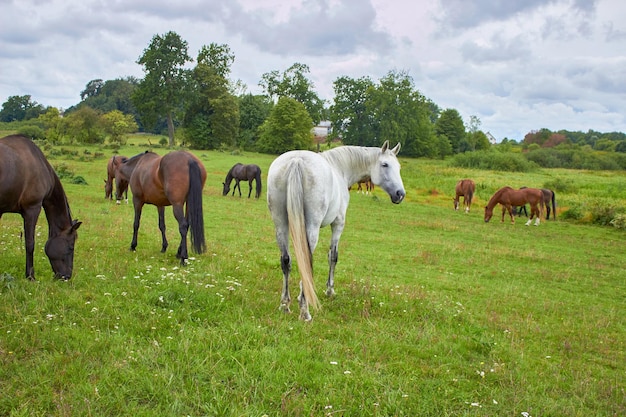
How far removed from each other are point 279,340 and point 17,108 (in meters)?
111

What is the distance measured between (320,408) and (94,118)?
5629cm

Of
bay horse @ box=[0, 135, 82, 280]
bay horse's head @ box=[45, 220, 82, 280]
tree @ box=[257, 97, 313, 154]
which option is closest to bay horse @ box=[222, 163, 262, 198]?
bay horse @ box=[0, 135, 82, 280]

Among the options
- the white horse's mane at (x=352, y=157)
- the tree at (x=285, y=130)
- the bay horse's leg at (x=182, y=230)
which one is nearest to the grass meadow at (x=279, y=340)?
the bay horse's leg at (x=182, y=230)

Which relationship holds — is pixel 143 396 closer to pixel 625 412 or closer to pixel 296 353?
pixel 296 353

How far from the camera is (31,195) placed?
5.97 meters

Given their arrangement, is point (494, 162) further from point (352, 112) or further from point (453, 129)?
point (453, 129)

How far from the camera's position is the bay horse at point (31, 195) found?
18.9 ft

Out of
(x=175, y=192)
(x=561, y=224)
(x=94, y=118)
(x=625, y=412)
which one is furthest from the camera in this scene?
(x=94, y=118)

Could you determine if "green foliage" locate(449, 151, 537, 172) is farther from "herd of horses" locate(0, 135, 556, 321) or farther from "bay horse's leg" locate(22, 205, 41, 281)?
"bay horse's leg" locate(22, 205, 41, 281)

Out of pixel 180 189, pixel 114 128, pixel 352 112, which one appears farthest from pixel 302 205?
pixel 352 112

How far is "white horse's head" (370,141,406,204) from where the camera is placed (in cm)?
696

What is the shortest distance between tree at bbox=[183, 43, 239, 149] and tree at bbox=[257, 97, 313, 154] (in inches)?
202

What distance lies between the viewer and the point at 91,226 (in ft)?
36.3

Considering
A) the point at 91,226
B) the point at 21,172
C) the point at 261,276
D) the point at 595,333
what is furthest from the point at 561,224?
the point at 21,172
